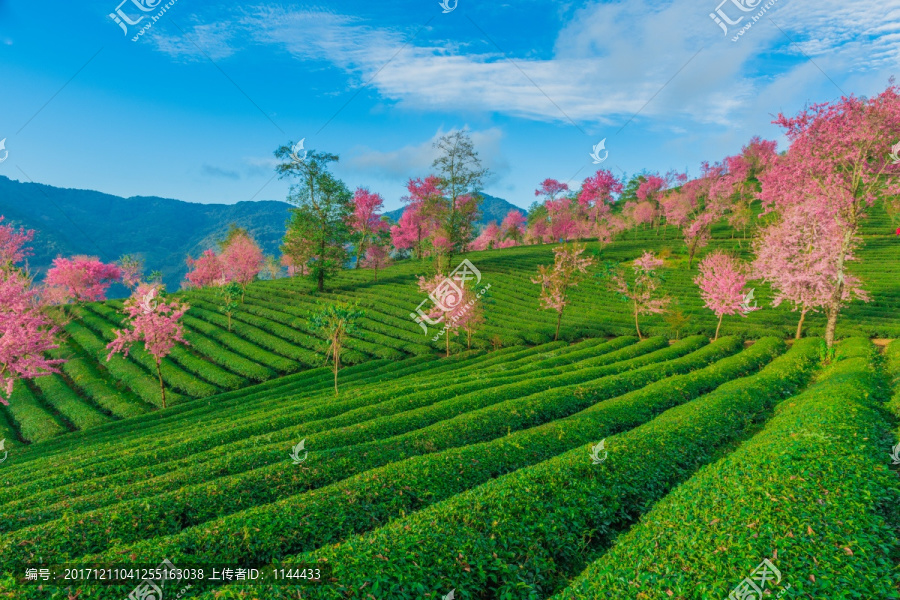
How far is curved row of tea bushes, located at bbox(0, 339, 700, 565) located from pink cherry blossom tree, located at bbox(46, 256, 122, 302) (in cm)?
6551

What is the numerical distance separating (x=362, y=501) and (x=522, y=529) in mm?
3914

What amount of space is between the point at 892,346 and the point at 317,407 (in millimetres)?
37778

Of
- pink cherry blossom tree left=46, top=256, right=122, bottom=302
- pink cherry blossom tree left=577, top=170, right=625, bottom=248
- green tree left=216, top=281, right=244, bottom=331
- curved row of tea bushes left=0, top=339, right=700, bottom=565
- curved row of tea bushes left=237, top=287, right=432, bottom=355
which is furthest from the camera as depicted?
pink cherry blossom tree left=577, top=170, right=625, bottom=248

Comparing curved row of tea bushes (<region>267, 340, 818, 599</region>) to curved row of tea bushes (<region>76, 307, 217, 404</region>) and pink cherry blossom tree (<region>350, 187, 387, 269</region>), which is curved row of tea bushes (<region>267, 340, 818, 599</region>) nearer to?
curved row of tea bushes (<region>76, 307, 217, 404</region>)

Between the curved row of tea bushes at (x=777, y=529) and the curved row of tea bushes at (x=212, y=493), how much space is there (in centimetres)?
821

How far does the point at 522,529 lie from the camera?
9.11 m

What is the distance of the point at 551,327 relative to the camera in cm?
4512

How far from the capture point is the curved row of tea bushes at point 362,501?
28.6 ft

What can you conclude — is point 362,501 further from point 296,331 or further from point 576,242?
point 576,242

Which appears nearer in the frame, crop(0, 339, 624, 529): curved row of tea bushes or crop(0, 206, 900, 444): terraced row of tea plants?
crop(0, 339, 624, 529): curved row of tea bushes

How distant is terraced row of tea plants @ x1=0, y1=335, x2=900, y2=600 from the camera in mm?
7559

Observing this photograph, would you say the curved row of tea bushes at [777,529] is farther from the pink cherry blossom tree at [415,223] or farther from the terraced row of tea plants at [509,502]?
the pink cherry blossom tree at [415,223]

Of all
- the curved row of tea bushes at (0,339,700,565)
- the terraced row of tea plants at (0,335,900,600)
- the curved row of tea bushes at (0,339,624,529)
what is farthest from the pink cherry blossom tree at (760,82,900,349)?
the curved row of tea bushes at (0,339,700,565)

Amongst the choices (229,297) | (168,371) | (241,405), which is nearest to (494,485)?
(241,405)
